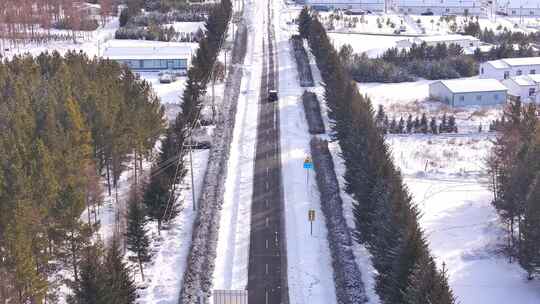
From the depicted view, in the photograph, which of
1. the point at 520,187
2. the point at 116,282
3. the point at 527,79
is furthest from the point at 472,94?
the point at 116,282

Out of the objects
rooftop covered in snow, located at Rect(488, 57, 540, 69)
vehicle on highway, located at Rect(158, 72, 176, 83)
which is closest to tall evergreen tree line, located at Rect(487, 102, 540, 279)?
rooftop covered in snow, located at Rect(488, 57, 540, 69)

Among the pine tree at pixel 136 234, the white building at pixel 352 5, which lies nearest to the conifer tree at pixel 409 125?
the pine tree at pixel 136 234

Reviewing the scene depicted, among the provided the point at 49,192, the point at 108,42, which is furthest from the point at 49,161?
the point at 108,42

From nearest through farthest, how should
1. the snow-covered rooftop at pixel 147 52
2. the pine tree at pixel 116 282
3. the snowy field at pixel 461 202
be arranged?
the pine tree at pixel 116 282 → the snowy field at pixel 461 202 → the snow-covered rooftop at pixel 147 52

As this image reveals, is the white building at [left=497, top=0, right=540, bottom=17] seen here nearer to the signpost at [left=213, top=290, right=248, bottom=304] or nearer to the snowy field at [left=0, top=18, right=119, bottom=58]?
the snowy field at [left=0, top=18, right=119, bottom=58]

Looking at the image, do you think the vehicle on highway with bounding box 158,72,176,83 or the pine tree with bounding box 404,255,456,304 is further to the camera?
the vehicle on highway with bounding box 158,72,176,83

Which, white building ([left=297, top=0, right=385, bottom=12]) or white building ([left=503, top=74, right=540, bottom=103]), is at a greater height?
white building ([left=297, top=0, right=385, bottom=12])

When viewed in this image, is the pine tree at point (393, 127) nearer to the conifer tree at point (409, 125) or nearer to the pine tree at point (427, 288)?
the conifer tree at point (409, 125)
